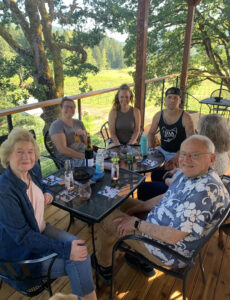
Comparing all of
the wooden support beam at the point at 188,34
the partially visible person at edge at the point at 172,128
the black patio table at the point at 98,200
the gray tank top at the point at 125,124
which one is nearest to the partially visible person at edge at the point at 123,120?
A: the gray tank top at the point at 125,124

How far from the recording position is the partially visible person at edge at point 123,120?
2.99m

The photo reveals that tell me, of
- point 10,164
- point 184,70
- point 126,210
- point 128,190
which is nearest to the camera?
point 10,164

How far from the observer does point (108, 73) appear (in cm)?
2636

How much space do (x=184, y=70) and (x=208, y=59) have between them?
25.6 ft

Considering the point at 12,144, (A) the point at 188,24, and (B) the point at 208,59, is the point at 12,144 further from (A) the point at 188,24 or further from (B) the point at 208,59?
(B) the point at 208,59

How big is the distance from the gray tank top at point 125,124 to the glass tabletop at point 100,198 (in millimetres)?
1126

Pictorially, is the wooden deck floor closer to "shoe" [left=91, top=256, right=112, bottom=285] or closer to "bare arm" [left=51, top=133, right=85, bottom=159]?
"shoe" [left=91, top=256, right=112, bottom=285]

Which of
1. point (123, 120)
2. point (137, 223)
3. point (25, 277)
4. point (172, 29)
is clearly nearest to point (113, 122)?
point (123, 120)

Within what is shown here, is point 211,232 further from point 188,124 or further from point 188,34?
point 188,34

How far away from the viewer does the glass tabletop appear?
4.85 ft

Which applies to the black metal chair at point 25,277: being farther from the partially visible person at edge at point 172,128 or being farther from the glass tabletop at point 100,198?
the partially visible person at edge at point 172,128

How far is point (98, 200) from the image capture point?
1.60 metres

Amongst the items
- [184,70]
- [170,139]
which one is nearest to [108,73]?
[184,70]

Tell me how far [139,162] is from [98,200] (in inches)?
28.9
